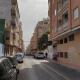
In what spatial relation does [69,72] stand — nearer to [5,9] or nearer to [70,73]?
[70,73]

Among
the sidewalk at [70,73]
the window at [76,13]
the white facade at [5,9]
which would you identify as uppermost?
the white facade at [5,9]

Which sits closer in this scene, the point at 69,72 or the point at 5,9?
the point at 69,72

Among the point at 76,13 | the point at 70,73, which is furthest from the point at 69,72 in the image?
the point at 76,13

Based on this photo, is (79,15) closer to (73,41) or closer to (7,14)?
(73,41)

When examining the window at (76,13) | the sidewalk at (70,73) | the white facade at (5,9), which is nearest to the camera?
the sidewalk at (70,73)

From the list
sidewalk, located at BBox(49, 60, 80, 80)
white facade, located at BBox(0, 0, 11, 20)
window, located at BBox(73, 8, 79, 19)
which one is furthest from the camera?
white facade, located at BBox(0, 0, 11, 20)

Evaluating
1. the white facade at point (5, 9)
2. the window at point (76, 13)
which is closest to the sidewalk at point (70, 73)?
the window at point (76, 13)

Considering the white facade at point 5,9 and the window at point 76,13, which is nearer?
the window at point 76,13

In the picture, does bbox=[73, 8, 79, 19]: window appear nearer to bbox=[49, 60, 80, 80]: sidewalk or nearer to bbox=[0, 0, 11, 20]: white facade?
bbox=[49, 60, 80, 80]: sidewalk

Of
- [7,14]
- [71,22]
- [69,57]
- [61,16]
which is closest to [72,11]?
[71,22]

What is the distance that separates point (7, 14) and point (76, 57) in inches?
1538

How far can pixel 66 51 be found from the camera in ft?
149

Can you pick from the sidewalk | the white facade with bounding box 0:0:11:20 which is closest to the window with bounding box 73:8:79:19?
the sidewalk

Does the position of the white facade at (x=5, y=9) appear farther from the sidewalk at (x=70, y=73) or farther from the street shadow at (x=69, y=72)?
the sidewalk at (x=70, y=73)
